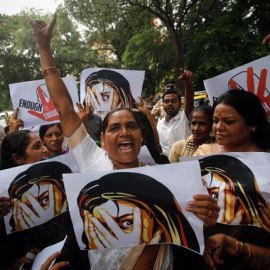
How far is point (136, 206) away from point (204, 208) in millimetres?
300

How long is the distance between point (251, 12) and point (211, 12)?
2.42 m

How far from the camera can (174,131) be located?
11.6ft

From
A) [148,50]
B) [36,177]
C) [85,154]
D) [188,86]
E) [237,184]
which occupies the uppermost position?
[148,50]

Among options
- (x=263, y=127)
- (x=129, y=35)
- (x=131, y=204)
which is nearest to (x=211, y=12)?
(x=129, y=35)

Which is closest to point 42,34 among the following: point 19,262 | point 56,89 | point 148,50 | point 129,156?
point 56,89

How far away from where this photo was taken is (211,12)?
1270 centimetres

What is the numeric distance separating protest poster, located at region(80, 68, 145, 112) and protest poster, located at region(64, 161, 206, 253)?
1.79 meters

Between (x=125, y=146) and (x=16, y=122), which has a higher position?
(x=16, y=122)

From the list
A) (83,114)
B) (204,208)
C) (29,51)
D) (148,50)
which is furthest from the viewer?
(29,51)

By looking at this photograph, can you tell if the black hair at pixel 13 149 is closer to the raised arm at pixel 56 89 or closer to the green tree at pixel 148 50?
the raised arm at pixel 56 89

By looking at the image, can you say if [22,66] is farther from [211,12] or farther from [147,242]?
[147,242]

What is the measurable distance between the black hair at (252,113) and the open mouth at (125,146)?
2.31 ft

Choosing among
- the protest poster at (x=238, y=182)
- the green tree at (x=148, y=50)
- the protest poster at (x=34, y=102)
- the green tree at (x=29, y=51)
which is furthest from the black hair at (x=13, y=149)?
the green tree at (x=29, y=51)

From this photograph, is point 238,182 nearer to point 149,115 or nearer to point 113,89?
point 149,115
